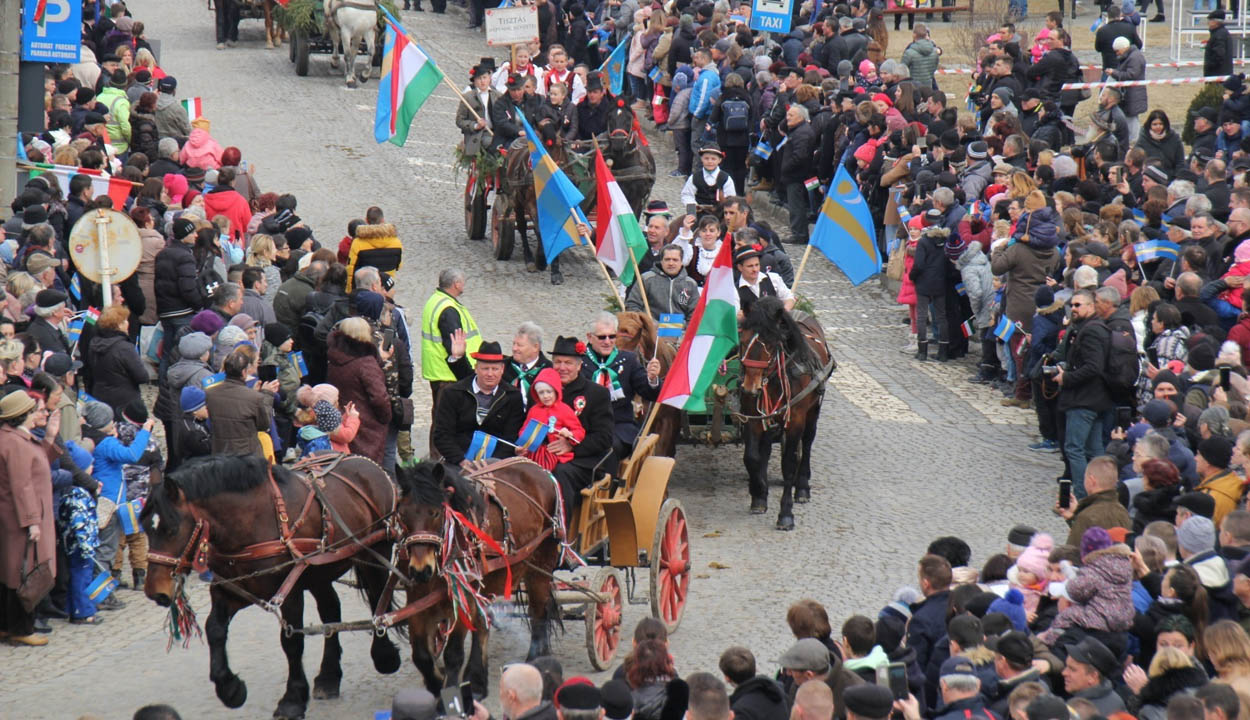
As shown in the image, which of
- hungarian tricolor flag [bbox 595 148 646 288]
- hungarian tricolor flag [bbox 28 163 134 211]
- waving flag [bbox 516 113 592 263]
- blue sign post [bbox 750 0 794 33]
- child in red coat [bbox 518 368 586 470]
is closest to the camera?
child in red coat [bbox 518 368 586 470]

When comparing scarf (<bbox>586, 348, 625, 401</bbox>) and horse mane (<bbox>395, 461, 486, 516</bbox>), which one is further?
scarf (<bbox>586, 348, 625, 401</bbox>)

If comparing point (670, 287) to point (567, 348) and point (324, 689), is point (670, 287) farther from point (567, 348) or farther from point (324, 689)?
point (324, 689)

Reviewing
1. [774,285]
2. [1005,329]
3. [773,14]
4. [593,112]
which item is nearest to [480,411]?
[774,285]

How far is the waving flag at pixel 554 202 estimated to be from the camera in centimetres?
1445

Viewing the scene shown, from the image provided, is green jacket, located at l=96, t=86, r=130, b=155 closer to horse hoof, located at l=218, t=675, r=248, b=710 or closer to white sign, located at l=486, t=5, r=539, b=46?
white sign, located at l=486, t=5, r=539, b=46

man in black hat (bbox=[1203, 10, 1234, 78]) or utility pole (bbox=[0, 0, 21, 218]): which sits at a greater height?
man in black hat (bbox=[1203, 10, 1234, 78])

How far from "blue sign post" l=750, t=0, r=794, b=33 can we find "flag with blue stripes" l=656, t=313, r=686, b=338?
10441mm

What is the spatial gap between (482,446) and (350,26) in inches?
741

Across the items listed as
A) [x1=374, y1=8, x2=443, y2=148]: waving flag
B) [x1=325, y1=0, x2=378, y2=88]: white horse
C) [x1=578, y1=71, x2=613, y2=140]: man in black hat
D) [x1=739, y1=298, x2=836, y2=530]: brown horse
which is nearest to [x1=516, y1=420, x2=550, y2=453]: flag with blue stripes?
[x1=739, y1=298, x2=836, y2=530]: brown horse

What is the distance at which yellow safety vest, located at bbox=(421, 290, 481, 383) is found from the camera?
1330cm

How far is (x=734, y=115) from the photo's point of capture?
2192cm

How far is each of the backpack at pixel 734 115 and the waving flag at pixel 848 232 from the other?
7741 millimetres

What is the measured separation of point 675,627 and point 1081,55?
2122 centimetres

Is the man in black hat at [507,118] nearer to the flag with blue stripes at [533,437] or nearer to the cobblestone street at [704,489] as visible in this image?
the cobblestone street at [704,489]
